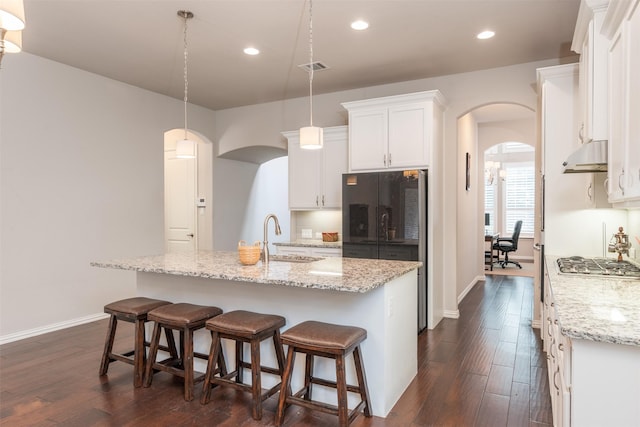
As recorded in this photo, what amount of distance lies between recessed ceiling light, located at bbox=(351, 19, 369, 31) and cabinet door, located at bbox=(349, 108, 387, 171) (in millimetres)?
1149

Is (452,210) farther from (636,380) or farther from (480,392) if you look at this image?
(636,380)

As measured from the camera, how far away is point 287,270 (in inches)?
103

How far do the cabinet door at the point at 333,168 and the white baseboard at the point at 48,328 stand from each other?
300 cm

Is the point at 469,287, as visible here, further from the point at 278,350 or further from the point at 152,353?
the point at 152,353

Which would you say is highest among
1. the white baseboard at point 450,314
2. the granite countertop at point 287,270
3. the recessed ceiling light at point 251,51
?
the recessed ceiling light at point 251,51

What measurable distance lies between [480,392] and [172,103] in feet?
16.7

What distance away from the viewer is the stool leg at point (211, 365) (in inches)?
100

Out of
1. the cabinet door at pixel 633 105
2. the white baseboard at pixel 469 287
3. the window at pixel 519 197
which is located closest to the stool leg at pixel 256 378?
the cabinet door at pixel 633 105

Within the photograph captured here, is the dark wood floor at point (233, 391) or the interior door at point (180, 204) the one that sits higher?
the interior door at point (180, 204)

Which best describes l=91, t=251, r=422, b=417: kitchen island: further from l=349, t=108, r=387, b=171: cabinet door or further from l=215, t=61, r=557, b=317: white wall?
l=215, t=61, r=557, b=317: white wall

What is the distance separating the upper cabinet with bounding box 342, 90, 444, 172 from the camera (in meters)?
4.27

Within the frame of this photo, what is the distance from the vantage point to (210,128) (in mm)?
6289

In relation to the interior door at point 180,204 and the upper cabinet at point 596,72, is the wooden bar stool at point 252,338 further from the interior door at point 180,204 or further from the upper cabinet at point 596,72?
the interior door at point 180,204

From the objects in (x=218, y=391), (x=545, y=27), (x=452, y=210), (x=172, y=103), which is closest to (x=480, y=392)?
(x=218, y=391)
